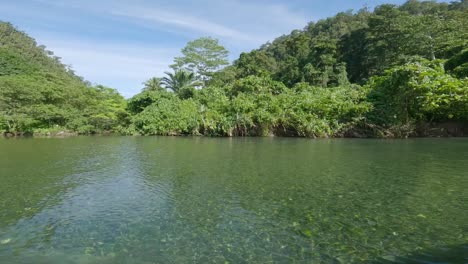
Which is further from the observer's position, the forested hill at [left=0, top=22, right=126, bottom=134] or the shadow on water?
the forested hill at [left=0, top=22, right=126, bottom=134]

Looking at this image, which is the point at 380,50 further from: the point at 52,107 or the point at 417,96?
the point at 52,107

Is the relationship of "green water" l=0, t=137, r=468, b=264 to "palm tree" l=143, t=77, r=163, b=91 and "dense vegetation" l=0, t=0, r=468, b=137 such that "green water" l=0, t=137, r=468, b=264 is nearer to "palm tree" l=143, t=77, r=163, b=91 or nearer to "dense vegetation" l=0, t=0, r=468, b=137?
"dense vegetation" l=0, t=0, r=468, b=137

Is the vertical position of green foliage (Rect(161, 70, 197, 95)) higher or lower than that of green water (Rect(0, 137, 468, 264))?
higher

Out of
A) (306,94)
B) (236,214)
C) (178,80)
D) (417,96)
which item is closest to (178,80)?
(178,80)

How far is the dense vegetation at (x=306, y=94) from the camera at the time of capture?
93.7 ft

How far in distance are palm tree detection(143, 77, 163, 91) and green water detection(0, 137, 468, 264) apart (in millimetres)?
38422

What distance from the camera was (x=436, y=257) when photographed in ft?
14.9

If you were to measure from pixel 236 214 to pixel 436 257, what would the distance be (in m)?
3.50

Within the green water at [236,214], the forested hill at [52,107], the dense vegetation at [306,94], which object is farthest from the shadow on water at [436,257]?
the forested hill at [52,107]

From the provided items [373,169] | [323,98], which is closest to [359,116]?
[323,98]

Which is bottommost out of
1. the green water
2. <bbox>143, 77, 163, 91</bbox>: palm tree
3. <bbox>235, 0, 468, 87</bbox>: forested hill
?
the green water

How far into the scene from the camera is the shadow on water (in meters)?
4.45

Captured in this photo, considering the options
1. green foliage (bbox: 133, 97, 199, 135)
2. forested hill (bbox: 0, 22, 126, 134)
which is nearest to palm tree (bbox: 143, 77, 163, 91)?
forested hill (bbox: 0, 22, 126, 134)

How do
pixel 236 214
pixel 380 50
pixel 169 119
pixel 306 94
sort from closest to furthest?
pixel 236 214 < pixel 306 94 < pixel 169 119 < pixel 380 50
